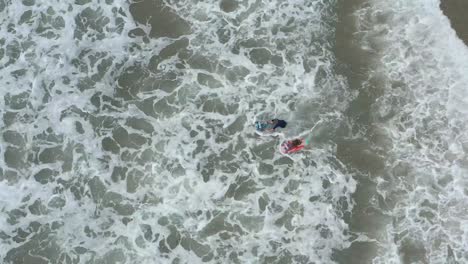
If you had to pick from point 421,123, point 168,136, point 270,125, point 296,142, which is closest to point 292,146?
point 296,142

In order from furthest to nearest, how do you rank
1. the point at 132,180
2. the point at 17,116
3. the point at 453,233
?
1. the point at 17,116
2. the point at 132,180
3. the point at 453,233

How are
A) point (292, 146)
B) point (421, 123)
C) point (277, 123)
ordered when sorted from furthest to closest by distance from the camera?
1. point (421, 123)
2. point (277, 123)
3. point (292, 146)

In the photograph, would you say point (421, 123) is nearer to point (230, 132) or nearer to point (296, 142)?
point (296, 142)

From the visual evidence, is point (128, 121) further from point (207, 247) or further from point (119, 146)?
point (207, 247)

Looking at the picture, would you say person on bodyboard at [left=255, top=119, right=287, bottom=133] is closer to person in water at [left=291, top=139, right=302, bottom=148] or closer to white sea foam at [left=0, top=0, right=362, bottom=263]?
white sea foam at [left=0, top=0, right=362, bottom=263]

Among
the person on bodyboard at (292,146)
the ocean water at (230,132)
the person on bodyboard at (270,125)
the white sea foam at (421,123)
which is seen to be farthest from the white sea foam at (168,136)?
the white sea foam at (421,123)

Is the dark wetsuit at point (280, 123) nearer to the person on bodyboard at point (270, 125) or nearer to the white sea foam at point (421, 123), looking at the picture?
the person on bodyboard at point (270, 125)

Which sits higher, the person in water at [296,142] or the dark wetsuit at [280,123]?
the dark wetsuit at [280,123]

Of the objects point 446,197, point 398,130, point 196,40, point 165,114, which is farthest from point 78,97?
point 446,197
